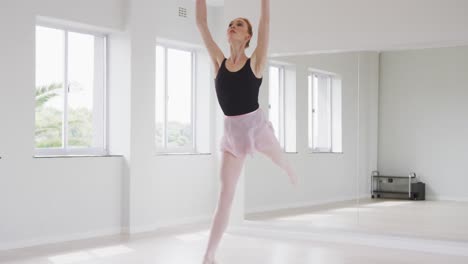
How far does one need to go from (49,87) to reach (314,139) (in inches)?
106

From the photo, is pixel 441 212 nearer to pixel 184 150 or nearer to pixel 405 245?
pixel 405 245

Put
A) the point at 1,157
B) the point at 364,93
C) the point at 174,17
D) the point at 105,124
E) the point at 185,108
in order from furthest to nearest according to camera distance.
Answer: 1. the point at 185,108
2. the point at 174,17
3. the point at 105,124
4. the point at 364,93
5. the point at 1,157

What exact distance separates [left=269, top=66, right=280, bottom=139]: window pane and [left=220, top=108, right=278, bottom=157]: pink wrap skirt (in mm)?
3315

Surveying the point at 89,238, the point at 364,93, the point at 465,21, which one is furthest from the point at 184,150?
the point at 465,21

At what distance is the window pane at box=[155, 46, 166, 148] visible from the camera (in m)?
7.61

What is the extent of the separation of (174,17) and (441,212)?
3.75 metres

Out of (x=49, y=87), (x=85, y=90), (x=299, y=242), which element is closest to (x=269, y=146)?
(x=299, y=242)

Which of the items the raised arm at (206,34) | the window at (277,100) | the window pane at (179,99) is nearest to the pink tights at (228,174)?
the raised arm at (206,34)

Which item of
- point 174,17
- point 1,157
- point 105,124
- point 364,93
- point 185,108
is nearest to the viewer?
point 1,157

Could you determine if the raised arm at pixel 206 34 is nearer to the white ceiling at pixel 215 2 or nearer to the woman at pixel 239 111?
the woman at pixel 239 111

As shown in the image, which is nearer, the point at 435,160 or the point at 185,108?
the point at 435,160

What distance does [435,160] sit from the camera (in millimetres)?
5895

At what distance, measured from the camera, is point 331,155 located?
648cm

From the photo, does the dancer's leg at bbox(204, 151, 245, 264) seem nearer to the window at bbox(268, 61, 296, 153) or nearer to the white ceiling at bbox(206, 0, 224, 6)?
the window at bbox(268, 61, 296, 153)
